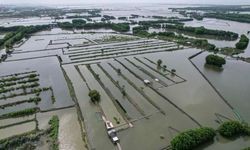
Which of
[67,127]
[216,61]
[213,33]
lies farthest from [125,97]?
[213,33]

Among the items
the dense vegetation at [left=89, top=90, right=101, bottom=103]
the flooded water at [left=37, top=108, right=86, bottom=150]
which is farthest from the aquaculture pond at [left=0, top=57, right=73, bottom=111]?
the dense vegetation at [left=89, top=90, right=101, bottom=103]

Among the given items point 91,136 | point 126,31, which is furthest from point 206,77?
point 126,31

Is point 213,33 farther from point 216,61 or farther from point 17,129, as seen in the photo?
point 17,129

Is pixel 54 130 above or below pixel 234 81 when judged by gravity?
below

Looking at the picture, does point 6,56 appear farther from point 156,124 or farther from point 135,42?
point 156,124

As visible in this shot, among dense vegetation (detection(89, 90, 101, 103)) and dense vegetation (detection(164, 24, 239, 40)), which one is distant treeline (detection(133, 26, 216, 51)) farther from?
dense vegetation (detection(89, 90, 101, 103))

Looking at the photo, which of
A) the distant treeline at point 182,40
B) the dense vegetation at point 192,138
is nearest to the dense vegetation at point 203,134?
the dense vegetation at point 192,138
